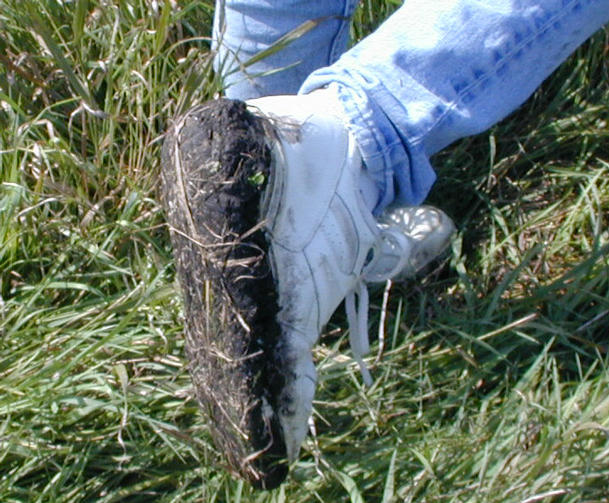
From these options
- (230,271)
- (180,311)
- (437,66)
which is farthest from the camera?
(180,311)

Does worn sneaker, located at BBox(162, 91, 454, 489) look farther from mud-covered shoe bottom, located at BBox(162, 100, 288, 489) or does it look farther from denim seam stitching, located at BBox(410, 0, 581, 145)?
denim seam stitching, located at BBox(410, 0, 581, 145)

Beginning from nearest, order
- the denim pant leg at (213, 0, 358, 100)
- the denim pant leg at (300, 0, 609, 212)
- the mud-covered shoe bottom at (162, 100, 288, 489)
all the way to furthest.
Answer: the mud-covered shoe bottom at (162, 100, 288, 489)
the denim pant leg at (300, 0, 609, 212)
the denim pant leg at (213, 0, 358, 100)

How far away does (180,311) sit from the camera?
55.8 inches

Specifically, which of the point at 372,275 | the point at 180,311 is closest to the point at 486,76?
the point at 372,275

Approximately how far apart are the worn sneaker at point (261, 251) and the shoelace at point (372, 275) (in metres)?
0.07

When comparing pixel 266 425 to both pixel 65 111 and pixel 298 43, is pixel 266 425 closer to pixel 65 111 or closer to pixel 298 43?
pixel 298 43

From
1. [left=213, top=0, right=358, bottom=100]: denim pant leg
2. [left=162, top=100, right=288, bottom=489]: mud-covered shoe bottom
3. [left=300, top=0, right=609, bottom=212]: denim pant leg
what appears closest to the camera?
[left=162, top=100, right=288, bottom=489]: mud-covered shoe bottom

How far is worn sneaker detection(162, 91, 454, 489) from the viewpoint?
1.07 metres

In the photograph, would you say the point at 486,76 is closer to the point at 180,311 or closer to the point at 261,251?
the point at 261,251

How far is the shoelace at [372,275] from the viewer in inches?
50.3

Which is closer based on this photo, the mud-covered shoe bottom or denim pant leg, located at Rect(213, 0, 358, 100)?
the mud-covered shoe bottom

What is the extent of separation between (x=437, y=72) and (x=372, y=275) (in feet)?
1.00

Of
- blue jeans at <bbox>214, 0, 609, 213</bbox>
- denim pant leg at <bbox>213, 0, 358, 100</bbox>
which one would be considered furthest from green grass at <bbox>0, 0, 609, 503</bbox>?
blue jeans at <bbox>214, 0, 609, 213</bbox>

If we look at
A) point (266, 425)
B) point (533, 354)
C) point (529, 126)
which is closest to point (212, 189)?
point (266, 425)
